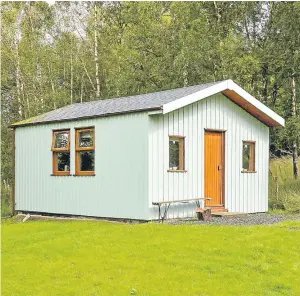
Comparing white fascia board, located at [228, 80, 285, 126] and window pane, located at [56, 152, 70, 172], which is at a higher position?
white fascia board, located at [228, 80, 285, 126]

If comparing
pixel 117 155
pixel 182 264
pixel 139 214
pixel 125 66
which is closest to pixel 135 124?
pixel 117 155

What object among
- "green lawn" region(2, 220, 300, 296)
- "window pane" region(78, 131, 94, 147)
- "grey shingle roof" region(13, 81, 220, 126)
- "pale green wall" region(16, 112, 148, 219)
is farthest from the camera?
"window pane" region(78, 131, 94, 147)

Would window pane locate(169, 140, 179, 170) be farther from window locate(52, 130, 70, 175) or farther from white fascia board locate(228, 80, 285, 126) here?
window locate(52, 130, 70, 175)

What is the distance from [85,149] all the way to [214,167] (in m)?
3.77

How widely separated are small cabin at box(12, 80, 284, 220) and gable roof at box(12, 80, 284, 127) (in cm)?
3

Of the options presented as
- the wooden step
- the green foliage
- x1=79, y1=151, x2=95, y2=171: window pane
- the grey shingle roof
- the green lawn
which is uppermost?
the grey shingle roof

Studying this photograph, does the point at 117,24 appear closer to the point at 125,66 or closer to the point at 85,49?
the point at 85,49

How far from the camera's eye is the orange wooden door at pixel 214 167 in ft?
51.2

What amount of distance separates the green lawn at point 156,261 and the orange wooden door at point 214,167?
3479 millimetres

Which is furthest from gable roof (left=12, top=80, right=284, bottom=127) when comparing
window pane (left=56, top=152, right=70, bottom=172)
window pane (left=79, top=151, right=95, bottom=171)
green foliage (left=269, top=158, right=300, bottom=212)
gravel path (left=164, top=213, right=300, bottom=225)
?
gravel path (left=164, top=213, right=300, bottom=225)

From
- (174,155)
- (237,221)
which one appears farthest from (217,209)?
(174,155)

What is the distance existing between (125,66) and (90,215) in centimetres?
1240

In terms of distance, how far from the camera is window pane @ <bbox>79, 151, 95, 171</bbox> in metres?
16.1

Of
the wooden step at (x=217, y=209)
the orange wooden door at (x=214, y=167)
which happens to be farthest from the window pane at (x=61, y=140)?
the wooden step at (x=217, y=209)
